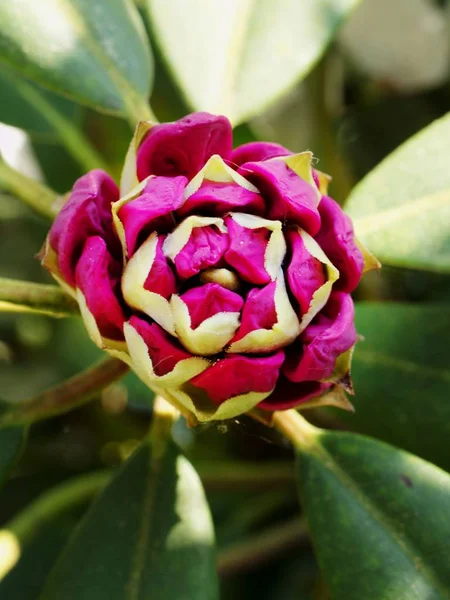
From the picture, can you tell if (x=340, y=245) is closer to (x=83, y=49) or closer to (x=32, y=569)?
(x=83, y=49)

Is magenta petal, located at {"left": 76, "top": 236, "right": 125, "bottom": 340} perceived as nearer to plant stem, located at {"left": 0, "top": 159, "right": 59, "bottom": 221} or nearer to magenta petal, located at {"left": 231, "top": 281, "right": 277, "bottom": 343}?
magenta petal, located at {"left": 231, "top": 281, "right": 277, "bottom": 343}

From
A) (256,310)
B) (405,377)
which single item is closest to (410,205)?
(405,377)

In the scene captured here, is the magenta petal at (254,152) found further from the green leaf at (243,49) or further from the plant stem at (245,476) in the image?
the plant stem at (245,476)

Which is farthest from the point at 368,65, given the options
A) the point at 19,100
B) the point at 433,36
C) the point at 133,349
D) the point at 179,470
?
the point at 133,349

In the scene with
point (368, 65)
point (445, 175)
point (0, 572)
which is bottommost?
point (0, 572)

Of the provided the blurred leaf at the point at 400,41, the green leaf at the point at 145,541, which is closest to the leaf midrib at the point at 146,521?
the green leaf at the point at 145,541

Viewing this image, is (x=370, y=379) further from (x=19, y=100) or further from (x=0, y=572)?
Answer: (x=19, y=100)

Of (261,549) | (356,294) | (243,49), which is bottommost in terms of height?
(261,549)
